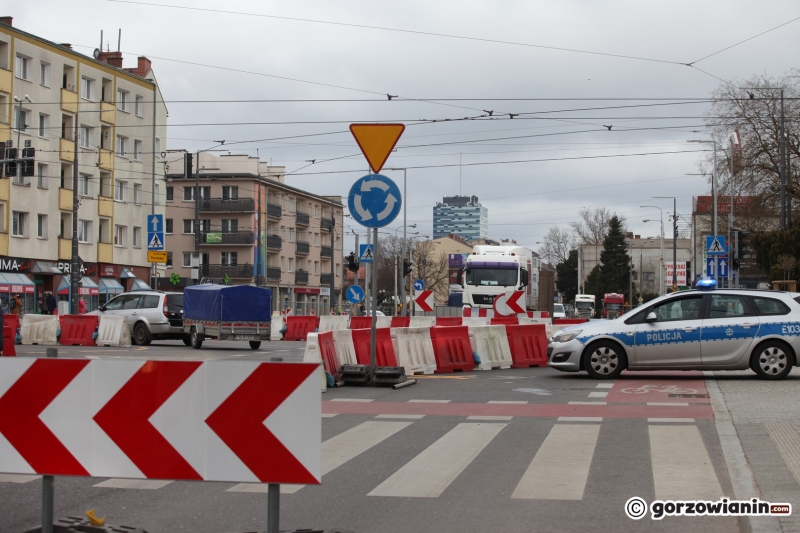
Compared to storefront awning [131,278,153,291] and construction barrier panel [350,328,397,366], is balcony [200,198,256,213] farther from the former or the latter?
construction barrier panel [350,328,397,366]

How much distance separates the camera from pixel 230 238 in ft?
276

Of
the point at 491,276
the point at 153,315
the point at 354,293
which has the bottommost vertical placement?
the point at 153,315

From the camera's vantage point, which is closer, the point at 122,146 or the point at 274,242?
the point at 122,146

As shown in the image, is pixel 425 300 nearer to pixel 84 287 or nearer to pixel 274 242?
pixel 84 287

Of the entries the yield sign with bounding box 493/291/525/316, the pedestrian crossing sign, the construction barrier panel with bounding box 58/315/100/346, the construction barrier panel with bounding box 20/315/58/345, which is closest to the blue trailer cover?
the construction barrier panel with bounding box 58/315/100/346

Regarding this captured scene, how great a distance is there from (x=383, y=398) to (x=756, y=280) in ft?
170

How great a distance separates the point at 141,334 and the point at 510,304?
1162 cm

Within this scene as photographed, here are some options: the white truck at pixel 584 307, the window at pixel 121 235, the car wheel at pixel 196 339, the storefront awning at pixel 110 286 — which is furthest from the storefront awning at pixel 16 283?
the white truck at pixel 584 307

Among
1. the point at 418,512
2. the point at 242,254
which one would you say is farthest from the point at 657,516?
the point at 242,254

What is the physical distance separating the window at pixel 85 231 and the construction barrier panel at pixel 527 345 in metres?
42.2

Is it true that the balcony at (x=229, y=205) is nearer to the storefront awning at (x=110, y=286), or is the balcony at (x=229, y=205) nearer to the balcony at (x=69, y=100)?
the storefront awning at (x=110, y=286)

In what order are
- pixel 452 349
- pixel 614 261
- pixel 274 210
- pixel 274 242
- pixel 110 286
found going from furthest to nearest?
pixel 614 261 → pixel 274 210 → pixel 274 242 → pixel 110 286 → pixel 452 349

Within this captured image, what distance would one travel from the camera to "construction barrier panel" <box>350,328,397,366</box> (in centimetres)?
1639

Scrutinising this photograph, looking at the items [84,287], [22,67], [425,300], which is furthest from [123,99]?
[425,300]
